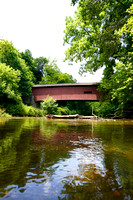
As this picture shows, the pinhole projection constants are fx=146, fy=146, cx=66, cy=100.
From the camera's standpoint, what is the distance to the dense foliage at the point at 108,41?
545 inches

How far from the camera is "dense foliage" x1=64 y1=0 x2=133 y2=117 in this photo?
13844mm

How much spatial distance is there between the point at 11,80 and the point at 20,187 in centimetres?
2214

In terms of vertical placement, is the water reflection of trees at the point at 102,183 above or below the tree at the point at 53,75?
below

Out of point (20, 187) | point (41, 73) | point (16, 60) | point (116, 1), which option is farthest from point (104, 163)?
point (41, 73)

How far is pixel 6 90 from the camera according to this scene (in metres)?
19.8

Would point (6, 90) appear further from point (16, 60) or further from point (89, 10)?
point (89, 10)

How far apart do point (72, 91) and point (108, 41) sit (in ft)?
37.7

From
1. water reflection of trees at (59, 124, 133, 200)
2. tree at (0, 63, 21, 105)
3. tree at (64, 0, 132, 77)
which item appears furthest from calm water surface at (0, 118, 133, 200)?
tree at (0, 63, 21, 105)

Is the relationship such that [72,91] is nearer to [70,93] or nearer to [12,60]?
[70,93]

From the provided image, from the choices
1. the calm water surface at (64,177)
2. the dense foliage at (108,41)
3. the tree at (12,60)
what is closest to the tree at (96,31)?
the dense foliage at (108,41)

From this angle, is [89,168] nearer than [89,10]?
Yes

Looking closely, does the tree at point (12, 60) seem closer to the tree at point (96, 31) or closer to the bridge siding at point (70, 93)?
the bridge siding at point (70, 93)

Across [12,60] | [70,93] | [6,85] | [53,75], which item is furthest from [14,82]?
[53,75]

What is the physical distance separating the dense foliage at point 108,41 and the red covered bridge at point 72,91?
3.12 meters
